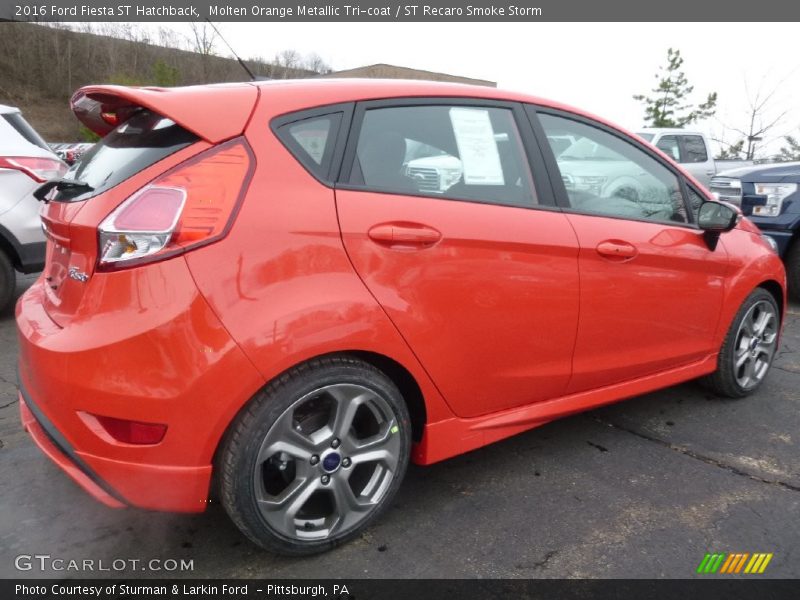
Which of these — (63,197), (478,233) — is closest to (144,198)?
(63,197)

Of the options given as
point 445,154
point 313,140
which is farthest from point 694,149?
point 313,140

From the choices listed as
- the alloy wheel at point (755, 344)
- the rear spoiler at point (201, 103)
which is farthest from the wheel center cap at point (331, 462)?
the alloy wheel at point (755, 344)

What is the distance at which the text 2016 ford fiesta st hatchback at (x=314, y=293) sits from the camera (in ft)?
6.04

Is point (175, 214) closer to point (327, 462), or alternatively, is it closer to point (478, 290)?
point (327, 462)

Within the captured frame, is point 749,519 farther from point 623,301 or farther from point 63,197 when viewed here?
point 63,197

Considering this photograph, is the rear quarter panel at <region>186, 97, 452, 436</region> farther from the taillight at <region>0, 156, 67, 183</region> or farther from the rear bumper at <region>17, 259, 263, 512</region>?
the taillight at <region>0, 156, 67, 183</region>

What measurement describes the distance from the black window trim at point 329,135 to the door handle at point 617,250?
1.21 m

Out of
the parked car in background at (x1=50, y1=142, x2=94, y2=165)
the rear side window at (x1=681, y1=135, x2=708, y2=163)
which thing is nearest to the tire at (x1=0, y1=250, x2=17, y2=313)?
the parked car in background at (x1=50, y1=142, x2=94, y2=165)

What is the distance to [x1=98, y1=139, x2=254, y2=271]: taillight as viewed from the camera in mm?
1828

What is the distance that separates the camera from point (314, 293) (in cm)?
197

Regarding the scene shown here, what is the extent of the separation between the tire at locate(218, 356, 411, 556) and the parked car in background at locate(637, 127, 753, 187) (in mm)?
10569

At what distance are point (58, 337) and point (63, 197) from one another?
1.75 ft
